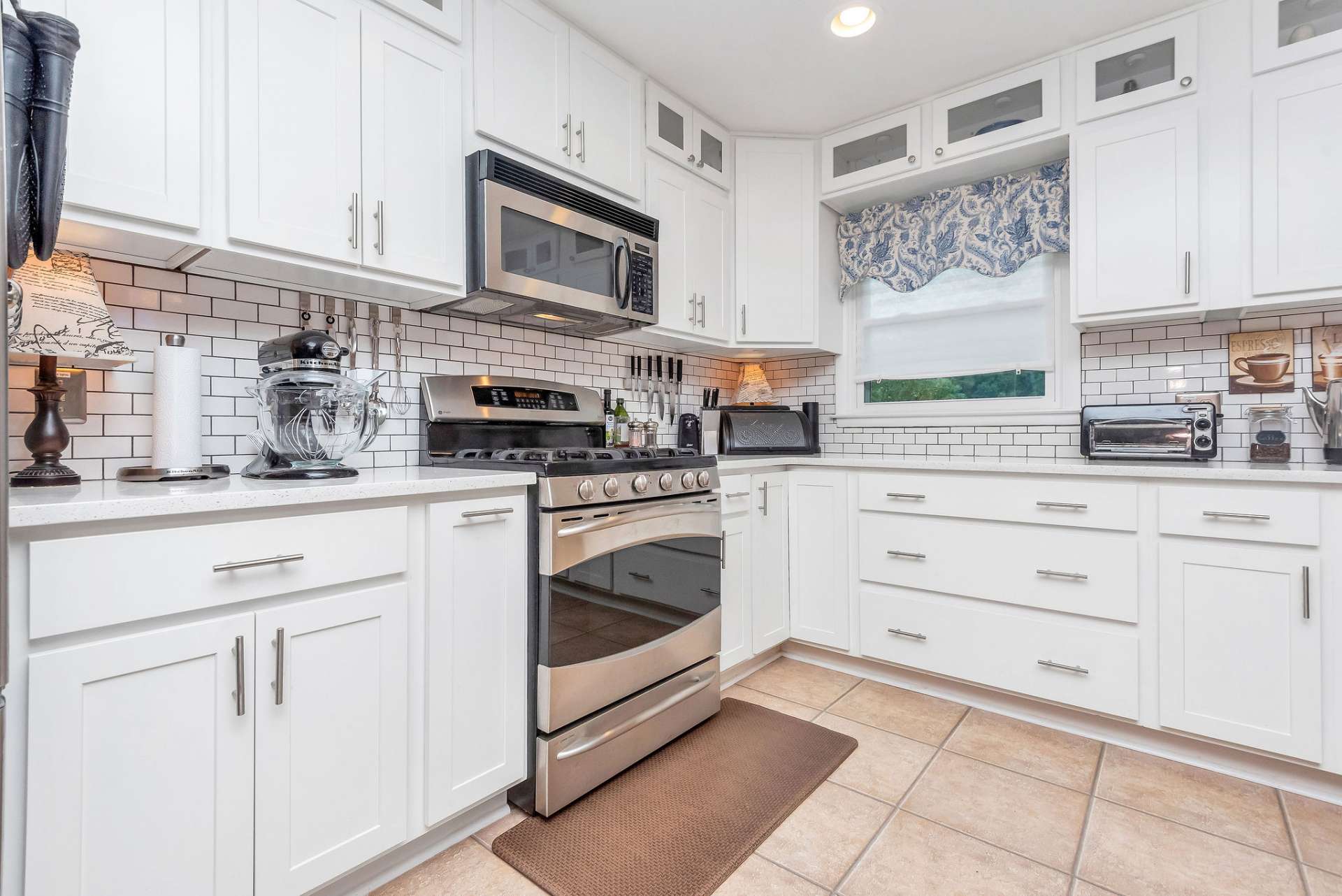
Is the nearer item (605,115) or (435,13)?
(435,13)

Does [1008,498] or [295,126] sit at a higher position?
[295,126]

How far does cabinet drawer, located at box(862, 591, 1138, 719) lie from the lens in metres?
2.12

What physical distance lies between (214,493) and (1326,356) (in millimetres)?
3316

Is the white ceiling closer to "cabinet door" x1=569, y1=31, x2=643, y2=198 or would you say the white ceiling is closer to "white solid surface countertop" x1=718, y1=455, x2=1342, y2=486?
"cabinet door" x1=569, y1=31, x2=643, y2=198

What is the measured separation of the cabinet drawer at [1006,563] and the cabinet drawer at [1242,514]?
0.51ft

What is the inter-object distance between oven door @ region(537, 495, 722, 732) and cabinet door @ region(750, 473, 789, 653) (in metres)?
0.41

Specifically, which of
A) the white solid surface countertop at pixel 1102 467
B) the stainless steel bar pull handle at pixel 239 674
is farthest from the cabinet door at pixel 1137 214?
the stainless steel bar pull handle at pixel 239 674

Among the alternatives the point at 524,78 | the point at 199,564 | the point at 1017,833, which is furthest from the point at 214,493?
the point at 1017,833

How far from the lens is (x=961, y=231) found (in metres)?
2.96

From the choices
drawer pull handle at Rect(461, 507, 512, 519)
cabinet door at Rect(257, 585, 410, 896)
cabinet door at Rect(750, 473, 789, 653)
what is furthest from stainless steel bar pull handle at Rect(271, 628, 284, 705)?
cabinet door at Rect(750, 473, 789, 653)

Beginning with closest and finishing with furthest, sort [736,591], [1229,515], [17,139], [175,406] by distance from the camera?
[17,139]
[175,406]
[1229,515]
[736,591]

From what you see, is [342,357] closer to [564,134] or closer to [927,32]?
[564,134]

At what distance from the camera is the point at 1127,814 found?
173 centimetres

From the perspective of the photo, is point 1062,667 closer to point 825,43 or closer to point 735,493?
point 735,493
